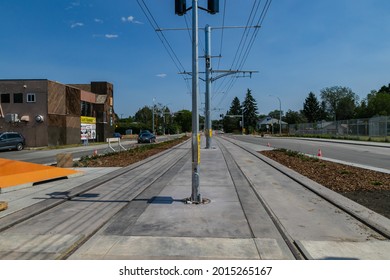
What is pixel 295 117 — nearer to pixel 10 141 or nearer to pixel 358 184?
pixel 10 141

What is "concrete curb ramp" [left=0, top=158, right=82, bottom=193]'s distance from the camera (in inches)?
409

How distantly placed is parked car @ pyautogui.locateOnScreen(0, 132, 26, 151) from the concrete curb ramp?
80.8 ft

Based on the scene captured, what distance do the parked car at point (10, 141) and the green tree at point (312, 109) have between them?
12363cm

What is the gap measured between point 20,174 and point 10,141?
2621 centimetres

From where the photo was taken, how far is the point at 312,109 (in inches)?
5630

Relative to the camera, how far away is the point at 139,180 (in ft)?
40.3

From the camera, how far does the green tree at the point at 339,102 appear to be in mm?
149875

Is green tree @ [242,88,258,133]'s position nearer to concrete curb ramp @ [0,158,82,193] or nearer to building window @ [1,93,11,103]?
building window @ [1,93,11,103]

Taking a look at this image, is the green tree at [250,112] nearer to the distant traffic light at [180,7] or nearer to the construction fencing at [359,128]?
the construction fencing at [359,128]

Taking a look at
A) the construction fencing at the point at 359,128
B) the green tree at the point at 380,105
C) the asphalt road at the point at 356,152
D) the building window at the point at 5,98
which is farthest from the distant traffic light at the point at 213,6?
the green tree at the point at 380,105

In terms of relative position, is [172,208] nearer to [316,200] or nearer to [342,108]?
[316,200]
